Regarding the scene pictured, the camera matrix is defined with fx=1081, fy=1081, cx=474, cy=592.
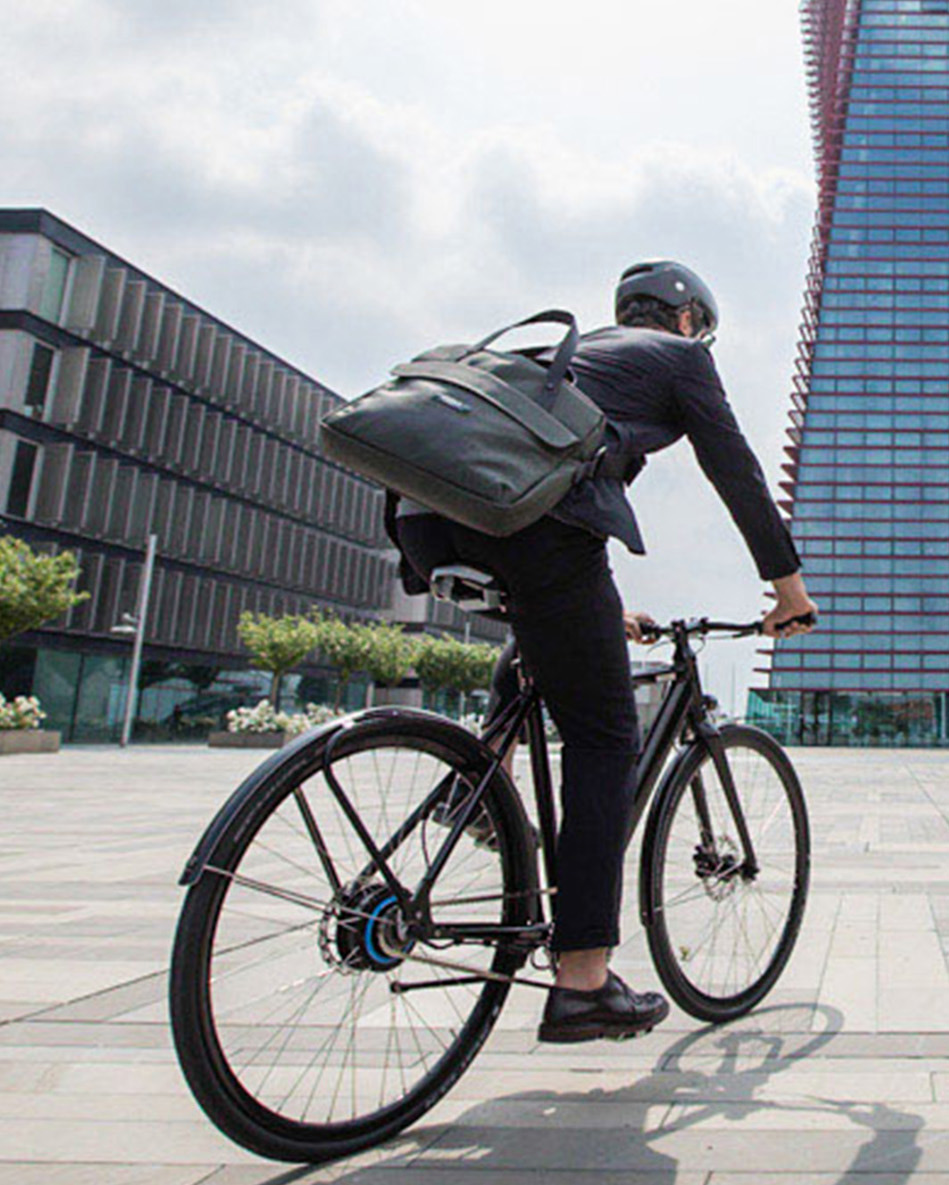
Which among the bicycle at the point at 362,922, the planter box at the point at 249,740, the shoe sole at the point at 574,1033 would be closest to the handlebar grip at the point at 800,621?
the bicycle at the point at 362,922

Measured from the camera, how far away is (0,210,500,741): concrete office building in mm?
35344

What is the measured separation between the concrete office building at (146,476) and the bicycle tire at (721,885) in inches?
1359

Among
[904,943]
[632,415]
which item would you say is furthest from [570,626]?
[904,943]

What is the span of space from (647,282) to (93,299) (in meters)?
38.1

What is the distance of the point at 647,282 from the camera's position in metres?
2.70

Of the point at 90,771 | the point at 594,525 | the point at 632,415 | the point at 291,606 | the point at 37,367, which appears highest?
the point at 37,367

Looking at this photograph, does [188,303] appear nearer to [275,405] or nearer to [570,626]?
[275,405]

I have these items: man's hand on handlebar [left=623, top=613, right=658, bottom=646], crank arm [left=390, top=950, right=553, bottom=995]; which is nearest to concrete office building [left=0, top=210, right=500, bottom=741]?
man's hand on handlebar [left=623, top=613, right=658, bottom=646]

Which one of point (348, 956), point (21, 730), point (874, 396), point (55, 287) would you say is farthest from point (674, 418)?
point (874, 396)

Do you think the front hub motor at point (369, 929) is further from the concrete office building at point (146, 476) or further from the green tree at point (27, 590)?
the concrete office building at point (146, 476)

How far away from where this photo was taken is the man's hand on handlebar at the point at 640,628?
9.18 ft

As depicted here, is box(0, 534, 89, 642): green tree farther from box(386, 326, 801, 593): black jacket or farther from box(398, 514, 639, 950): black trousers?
box(398, 514, 639, 950): black trousers

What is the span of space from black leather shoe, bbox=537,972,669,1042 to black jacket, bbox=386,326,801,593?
895 millimetres

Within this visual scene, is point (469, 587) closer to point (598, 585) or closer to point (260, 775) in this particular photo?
point (598, 585)
